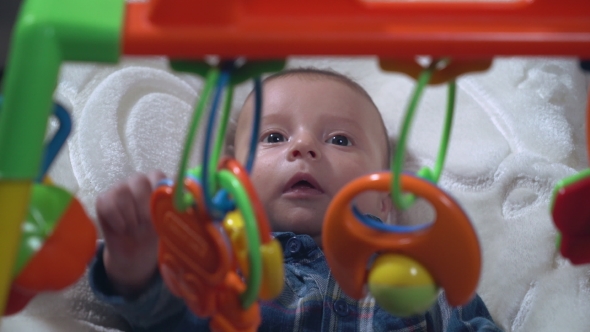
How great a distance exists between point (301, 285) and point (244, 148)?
0.93ft

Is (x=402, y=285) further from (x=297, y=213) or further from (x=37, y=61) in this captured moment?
(x=297, y=213)

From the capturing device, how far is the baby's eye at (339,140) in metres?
0.99

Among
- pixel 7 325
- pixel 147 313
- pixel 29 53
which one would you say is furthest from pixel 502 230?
pixel 29 53

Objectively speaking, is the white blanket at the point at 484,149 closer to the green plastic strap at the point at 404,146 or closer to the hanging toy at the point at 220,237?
the hanging toy at the point at 220,237

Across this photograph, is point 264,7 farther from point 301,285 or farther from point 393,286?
point 301,285

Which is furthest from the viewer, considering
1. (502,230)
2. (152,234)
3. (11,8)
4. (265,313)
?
(502,230)

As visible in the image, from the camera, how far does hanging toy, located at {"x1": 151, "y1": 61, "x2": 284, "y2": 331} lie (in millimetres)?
476

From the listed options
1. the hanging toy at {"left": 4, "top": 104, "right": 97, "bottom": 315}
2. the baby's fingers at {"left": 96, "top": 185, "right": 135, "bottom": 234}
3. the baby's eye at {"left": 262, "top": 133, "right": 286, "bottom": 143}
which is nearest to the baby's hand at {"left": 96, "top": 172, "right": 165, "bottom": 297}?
the baby's fingers at {"left": 96, "top": 185, "right": 135, "bottom": 234}

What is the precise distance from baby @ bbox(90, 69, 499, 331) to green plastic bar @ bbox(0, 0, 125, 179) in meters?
0.19

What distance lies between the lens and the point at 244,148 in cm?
108

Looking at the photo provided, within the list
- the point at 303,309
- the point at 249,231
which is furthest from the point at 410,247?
the point at 303,309

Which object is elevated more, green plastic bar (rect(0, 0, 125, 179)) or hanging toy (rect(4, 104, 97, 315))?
green plastic bar (rect(0, 0, 125, 179))

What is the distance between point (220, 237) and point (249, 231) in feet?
0.11

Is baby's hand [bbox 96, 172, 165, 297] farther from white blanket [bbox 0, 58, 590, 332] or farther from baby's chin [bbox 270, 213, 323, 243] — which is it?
baby's chin [bbox 270, 213, 323, 243]
